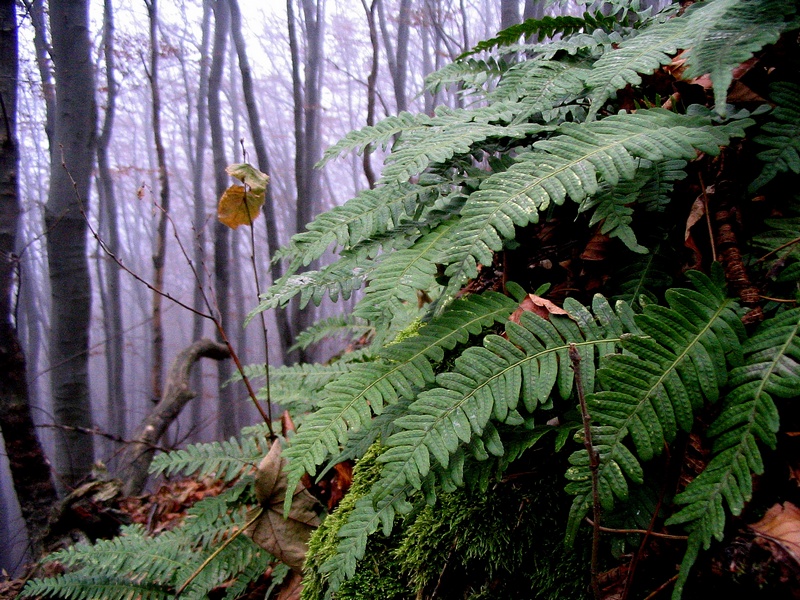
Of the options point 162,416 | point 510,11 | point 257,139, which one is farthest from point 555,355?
point 257,139

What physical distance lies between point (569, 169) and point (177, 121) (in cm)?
1244

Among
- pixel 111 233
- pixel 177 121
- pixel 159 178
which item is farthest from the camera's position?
pixel 177 121

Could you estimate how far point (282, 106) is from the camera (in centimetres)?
1326

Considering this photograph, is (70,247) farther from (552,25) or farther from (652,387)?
(652,387)

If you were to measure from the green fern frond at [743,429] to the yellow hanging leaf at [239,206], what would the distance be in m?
1.49

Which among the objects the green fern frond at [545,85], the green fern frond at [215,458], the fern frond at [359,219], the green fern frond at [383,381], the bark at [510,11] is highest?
the bark at [510,11]

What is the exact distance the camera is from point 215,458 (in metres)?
1.63

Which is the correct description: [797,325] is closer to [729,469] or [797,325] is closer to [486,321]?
[729,469]

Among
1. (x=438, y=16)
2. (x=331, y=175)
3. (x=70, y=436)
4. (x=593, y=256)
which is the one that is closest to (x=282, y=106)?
(x=331, y=175)

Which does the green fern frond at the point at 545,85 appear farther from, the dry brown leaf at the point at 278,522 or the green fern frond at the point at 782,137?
the dry brown leaf at the point at 278,522

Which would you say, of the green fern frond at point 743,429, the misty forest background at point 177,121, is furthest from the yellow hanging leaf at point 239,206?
the green fern frond at point 743,429

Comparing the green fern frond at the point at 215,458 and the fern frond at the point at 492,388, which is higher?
the fern frond at the point at 492,388

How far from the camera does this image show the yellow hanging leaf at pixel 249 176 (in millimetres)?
1577

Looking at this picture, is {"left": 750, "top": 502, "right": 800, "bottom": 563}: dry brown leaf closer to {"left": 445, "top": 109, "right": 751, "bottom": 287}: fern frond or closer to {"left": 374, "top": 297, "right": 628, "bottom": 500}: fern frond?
{"left": 374, "top": 297, "right": 628, "bottom": 500}: fern frond
